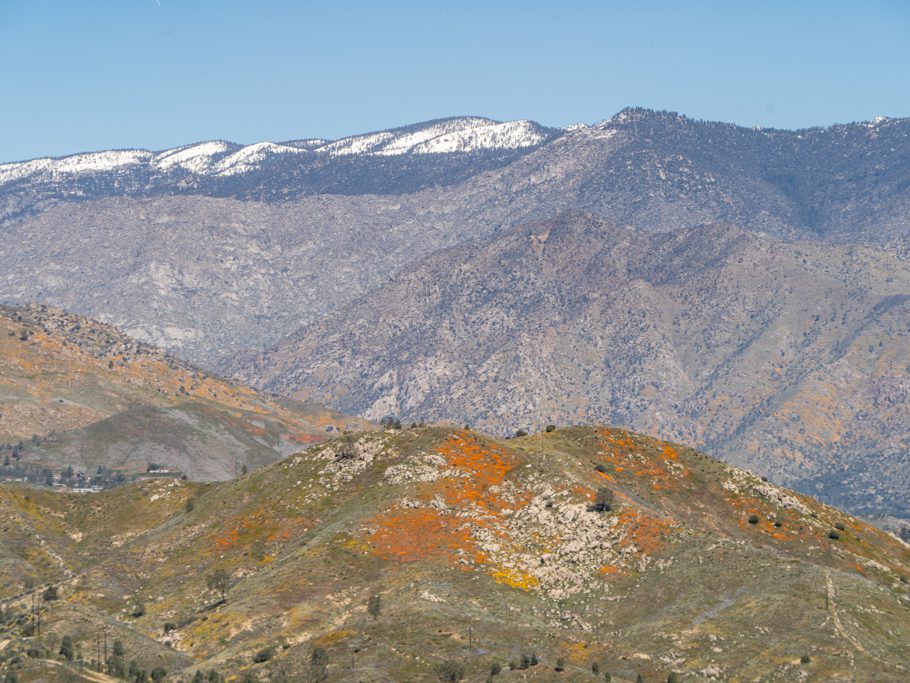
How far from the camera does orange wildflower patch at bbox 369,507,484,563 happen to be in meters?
170

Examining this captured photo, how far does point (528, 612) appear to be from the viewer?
518 ft

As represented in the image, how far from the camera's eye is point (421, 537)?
174 meters

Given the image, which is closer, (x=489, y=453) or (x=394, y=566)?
(x=394, y=566)

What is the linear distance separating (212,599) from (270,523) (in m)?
23.2

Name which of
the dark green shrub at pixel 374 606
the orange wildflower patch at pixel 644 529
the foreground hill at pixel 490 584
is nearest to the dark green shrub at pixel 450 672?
the foreground hill at pixel 490 584

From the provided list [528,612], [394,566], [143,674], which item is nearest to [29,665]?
[143,674]

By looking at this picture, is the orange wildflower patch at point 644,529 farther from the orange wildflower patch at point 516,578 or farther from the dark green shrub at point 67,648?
the dark green shrub at point 67,648

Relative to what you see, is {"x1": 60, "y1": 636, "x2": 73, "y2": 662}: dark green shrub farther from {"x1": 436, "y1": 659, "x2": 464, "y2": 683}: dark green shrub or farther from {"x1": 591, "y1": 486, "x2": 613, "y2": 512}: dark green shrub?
{"x1": 591, "y1": 486, "x2": 613, "y2": 512}: dark green shrub

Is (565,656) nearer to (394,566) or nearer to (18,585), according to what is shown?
(394,566)

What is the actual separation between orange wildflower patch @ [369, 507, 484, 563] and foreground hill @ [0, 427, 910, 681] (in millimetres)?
302

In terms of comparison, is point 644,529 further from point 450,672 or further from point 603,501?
point 450,672

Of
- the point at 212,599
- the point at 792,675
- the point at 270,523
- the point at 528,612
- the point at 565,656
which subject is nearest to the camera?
the point at 792,675

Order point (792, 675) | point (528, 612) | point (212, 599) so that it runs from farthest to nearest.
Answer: point (212, 599)
point (528, 612)
point (792, 675)

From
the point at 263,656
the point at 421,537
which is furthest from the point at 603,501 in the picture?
the point at 263,656
